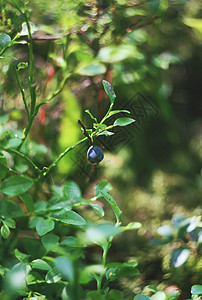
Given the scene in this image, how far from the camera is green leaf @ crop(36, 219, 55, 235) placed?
47 cm

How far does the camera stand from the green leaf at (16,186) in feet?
1.46

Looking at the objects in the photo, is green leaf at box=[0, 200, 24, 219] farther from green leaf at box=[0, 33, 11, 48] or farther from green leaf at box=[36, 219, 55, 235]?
green leaf at box=[0, 33, 11, 48]

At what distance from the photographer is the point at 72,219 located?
0.48 meters

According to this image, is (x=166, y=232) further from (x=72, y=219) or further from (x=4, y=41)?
(x=4, y=41)

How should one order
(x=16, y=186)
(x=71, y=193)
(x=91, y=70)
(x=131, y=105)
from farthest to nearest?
(x=131, y=105) → (x=91, y=70) → (x=71, y=193) → (x=16, y=186)

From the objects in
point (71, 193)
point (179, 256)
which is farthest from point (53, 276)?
point (179, 256)

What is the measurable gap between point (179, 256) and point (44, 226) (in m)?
0.31

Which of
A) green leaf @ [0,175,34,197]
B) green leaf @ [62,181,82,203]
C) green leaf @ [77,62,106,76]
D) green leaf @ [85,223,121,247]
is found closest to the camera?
green leaf @ [85,223,121,247]

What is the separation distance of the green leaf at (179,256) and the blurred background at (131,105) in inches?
0.5

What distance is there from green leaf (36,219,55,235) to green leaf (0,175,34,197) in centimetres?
6

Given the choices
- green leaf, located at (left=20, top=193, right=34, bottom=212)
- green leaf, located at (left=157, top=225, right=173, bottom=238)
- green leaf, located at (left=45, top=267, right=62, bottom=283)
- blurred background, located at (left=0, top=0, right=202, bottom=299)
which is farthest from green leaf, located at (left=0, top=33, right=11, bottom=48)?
green leaf, located at (left=157, top=225, right=173, bottom=238)

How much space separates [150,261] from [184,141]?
639mm

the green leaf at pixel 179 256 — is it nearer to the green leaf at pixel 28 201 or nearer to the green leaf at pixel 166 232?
the green leaf at pixel 166 232

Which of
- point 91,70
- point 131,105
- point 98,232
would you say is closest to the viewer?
point 98,232
